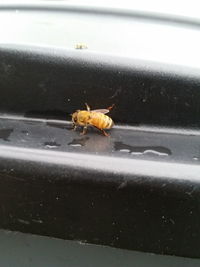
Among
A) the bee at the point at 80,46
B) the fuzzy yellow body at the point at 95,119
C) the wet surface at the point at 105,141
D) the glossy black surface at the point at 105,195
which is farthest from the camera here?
the bee at the point at 80,46

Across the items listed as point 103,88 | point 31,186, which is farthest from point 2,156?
point 103,88

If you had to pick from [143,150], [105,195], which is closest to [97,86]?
[143,150]

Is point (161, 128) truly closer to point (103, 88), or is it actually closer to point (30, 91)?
point (103, 88)

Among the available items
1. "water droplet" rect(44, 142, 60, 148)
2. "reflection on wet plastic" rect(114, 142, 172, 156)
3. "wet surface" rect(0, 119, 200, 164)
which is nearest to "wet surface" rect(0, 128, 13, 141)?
"wet surface" rect(0, 119, 200, 164)

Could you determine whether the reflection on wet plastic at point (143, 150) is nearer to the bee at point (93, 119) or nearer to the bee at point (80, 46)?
the bee at point (93, 119)

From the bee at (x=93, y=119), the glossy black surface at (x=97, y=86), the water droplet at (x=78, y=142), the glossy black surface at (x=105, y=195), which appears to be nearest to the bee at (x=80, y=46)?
the glossy black surface at (x=97, y=86)

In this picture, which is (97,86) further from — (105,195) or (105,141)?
(105,195)

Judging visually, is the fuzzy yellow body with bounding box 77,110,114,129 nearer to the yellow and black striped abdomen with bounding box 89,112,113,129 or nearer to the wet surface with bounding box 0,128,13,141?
the yellow and black striped abdomen with bounding box 89,112,113,129
